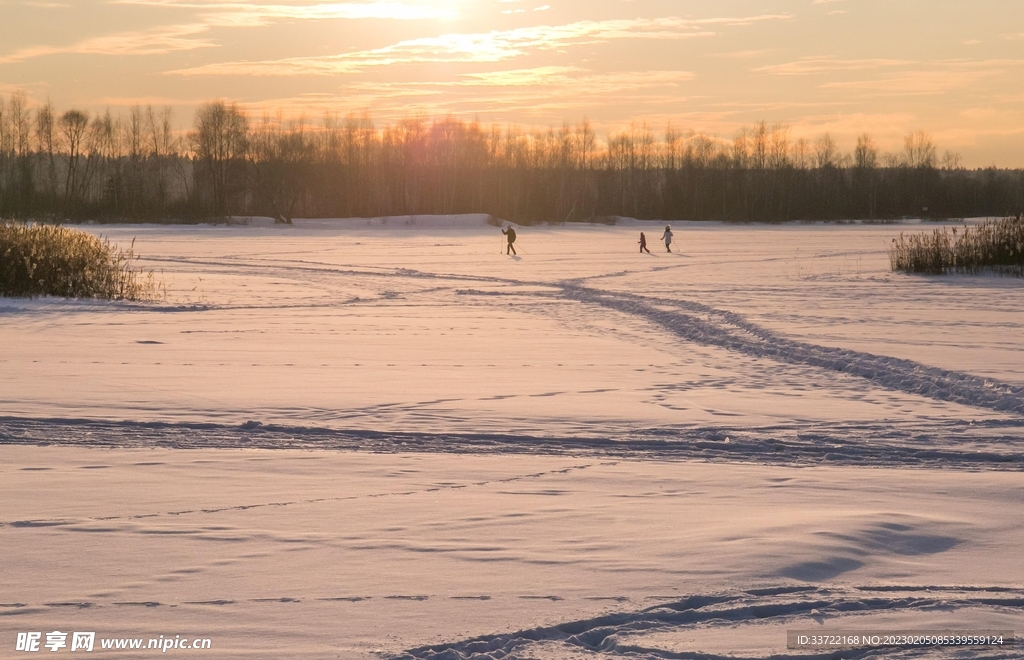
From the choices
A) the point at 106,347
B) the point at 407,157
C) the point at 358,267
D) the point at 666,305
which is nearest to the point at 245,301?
the point at 106,347

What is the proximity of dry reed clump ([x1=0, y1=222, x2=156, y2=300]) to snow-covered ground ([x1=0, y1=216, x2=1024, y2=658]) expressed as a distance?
Answer: 438 cm

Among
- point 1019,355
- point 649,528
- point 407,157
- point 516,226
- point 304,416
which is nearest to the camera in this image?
point 649,528

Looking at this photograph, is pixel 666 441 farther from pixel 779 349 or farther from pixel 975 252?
pixel 975 252

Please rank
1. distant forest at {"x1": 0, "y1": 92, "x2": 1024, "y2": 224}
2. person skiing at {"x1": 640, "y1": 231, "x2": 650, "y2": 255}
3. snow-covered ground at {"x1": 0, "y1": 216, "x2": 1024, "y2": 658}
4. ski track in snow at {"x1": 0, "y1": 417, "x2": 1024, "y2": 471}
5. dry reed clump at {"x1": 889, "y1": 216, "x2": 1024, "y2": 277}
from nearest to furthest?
snow-covered ground at {"x1": 0, "y1": 216, "x2": 1024, "y2": 658}, ski track in snow at {"x1": 0, "y1": 417, "x2": 1024, "y2": 471}, dry reed clump at {"x1": 889, "y1": 216, "x2": 1024, "y2": 277}, person skiing at {"x1": 640, "y1": 231, "x2": 650, "y2": 255}, distant forest at {"x1": 0, "y1": 92, "x2": 1024, "y2": 224}

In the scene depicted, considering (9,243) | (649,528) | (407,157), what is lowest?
(649,528)

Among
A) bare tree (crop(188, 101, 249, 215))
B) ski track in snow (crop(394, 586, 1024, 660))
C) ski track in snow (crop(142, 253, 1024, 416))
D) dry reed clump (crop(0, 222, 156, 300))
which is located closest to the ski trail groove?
ski track in snow (crop(142, 253, 1024, 416))

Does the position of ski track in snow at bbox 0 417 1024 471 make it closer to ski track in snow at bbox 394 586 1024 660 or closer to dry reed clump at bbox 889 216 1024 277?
ski track in snow at bbox 394 586 1024 660

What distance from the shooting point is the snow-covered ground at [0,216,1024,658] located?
4316 millimetres

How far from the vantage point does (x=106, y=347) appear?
13.6m

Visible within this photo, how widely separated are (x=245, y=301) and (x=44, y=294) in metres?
4.07

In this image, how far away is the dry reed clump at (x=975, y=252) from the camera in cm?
2708

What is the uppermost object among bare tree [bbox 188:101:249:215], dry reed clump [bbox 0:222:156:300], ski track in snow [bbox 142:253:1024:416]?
bare tree [bbox 188:101:249:215]

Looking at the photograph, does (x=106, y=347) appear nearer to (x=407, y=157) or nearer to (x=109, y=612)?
(x=109, y=612)

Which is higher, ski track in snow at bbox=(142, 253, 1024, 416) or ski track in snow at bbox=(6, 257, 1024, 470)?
ski track in snow at bbox=(142, 253, 1024, 416)
